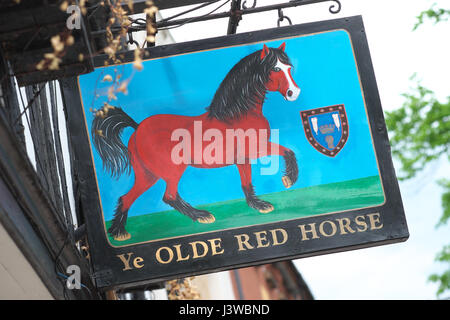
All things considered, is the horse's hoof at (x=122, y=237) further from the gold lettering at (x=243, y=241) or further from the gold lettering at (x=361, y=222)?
the gold lettering at (x=361, y=222)

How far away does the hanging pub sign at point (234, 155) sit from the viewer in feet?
16.2

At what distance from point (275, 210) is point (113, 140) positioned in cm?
124

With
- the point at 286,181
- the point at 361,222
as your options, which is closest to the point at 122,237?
the point at 286,181

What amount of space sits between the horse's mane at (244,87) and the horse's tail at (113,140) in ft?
2.07

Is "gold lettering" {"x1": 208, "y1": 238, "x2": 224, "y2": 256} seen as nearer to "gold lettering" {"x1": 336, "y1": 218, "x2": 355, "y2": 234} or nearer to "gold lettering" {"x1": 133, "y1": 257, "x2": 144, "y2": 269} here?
"gold lettering" {"x1": 133, "y1": 257, "x2": 144, "y2": 269}

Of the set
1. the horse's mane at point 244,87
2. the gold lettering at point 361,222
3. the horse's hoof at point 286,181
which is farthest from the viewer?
the horse's mane at point 244,87

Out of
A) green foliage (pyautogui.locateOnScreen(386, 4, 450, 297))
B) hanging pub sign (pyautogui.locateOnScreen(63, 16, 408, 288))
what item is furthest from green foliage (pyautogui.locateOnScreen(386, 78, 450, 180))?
hanging pub sign (pyautogui.locateOnScreen(63, 16, 408, 288))

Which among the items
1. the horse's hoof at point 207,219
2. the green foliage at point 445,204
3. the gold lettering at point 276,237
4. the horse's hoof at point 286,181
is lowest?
the green foliage at point 445,204

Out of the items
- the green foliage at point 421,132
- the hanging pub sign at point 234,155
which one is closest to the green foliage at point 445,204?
the green foliage at point 421,132

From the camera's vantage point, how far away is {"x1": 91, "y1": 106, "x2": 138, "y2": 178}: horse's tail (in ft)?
16.8

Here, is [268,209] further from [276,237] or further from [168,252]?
[168,252]

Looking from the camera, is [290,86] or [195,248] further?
[290,86]

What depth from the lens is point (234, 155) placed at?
5184 mm

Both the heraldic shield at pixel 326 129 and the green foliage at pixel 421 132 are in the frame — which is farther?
the green foliage at pixel 421 132
